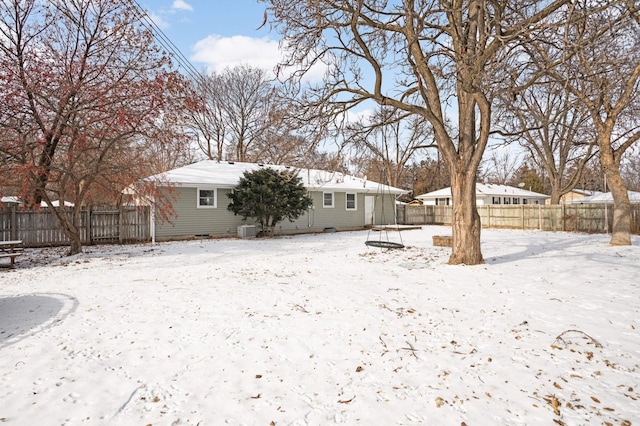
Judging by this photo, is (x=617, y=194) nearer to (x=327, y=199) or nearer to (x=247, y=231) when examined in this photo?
(x=327, y=199)

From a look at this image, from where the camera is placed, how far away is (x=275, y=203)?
595 inches

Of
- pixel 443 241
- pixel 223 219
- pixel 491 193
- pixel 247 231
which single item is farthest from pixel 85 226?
pixel 491 193

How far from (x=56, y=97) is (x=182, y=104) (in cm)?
333

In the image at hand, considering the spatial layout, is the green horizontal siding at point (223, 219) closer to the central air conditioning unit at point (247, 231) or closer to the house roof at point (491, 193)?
the central air conditioning unit at point (247, 231)

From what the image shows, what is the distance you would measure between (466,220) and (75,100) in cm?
1139

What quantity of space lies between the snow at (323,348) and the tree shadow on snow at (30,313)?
0.12 ft

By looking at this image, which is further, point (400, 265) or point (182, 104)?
point (182, 104)

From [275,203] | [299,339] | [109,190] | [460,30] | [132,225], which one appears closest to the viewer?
[299,339]

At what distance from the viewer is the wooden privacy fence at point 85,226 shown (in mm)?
12227

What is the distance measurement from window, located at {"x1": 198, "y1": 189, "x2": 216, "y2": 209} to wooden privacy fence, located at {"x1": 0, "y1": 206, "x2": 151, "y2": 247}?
2.19 m

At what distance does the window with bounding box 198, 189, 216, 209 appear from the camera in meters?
15.5

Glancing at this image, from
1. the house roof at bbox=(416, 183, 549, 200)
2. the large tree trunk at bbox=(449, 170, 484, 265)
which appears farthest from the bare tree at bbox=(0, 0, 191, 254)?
the house roof at bbox=(416, 183, 549, 200)

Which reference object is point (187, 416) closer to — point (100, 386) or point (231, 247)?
point (100, 386)

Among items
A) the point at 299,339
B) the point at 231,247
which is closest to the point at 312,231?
the point at 231,247
